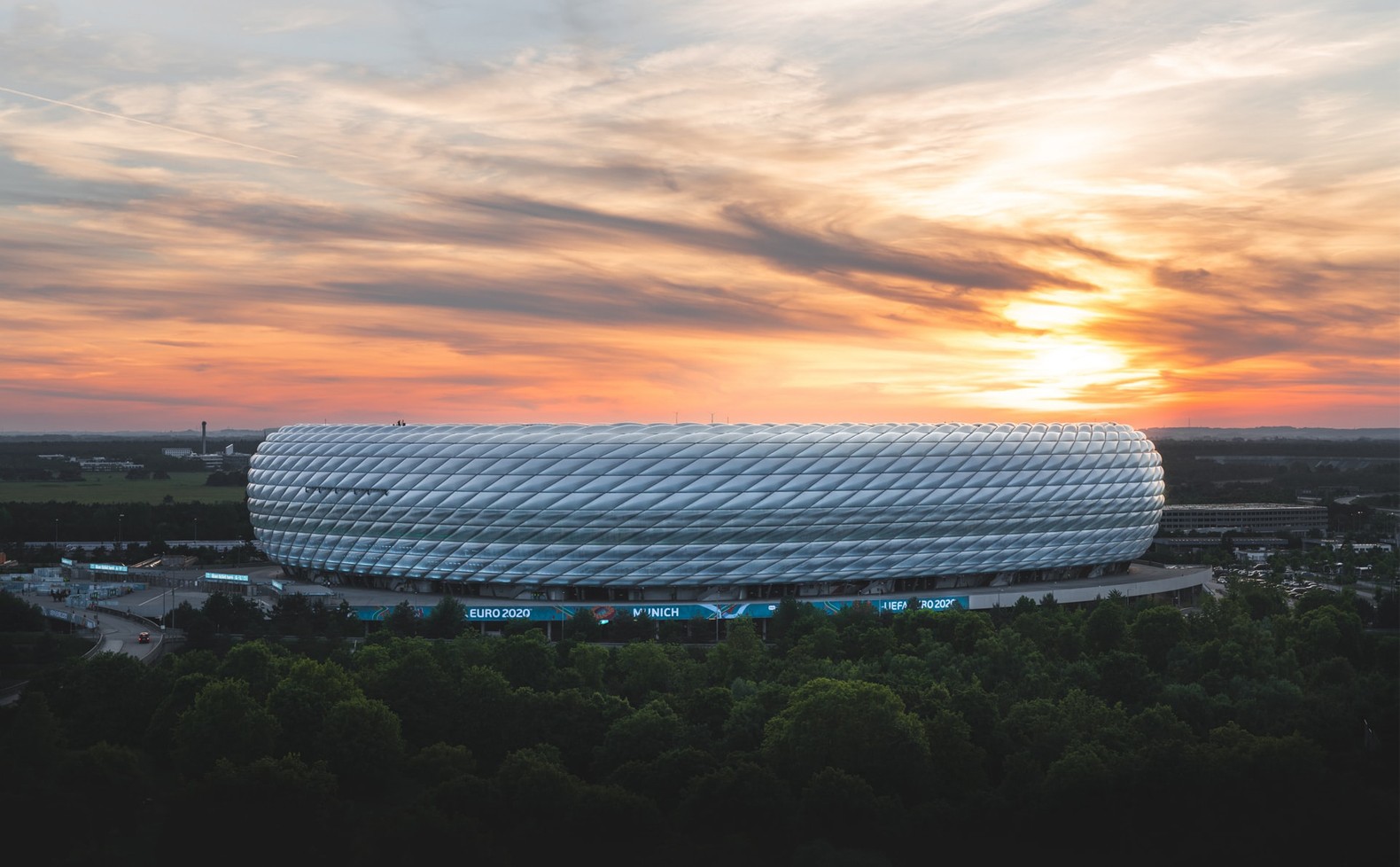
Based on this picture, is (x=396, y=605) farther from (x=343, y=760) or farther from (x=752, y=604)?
(x=343, y=760)

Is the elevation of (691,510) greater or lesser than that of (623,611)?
greater

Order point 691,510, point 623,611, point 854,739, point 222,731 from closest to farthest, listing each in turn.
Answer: point 854,739
point 222,731
point 623,611
point 691,510

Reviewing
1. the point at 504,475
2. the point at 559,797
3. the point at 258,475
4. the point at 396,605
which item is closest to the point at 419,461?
the point at 504,475

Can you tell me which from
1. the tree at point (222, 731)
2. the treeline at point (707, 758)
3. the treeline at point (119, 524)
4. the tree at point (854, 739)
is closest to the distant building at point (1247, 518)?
the treeline at point (119, 524)

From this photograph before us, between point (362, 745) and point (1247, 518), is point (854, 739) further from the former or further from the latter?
point (1247, 518)

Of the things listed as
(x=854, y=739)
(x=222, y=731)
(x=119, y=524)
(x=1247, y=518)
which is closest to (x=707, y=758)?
(x=854, y=739)

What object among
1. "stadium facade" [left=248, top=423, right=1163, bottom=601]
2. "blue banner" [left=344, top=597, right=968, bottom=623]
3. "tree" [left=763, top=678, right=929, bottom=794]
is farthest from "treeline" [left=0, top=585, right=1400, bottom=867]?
"stadium facade" [left=248, top=423, right=1163, bottom=601]

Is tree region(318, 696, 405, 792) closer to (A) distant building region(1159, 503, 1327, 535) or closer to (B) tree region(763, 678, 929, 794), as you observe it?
(B) tree region(763, 678, 929, 794)
